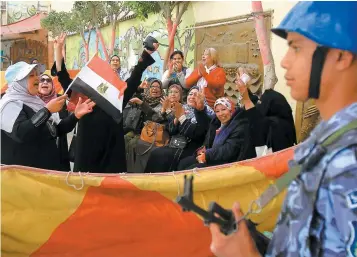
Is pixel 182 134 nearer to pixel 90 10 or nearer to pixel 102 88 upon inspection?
pixel 102 88

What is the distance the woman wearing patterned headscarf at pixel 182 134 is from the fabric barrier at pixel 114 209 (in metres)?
1.77

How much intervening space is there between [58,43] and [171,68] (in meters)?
2.26

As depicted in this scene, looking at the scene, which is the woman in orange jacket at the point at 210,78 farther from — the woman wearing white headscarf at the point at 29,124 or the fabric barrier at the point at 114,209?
the fabric barrier at the point at 114,209

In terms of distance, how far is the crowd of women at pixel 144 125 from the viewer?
3344 millimetres

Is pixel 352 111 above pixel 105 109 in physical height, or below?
above

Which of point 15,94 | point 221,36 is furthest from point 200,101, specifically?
point 221,36

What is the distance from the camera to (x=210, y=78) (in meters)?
5.45

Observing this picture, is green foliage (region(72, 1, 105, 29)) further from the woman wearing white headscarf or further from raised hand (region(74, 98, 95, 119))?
raised hand (region(74, 98, 95, 119))

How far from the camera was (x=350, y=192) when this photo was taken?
0.99 meters

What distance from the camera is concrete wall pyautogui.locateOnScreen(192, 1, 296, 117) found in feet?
25.2

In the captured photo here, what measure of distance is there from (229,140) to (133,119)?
5.75ft

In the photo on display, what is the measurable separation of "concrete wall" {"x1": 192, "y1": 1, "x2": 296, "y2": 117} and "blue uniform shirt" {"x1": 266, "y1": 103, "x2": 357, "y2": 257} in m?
5.20

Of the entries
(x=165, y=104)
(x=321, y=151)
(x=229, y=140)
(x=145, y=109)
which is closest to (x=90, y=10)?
(x=145, y=109)

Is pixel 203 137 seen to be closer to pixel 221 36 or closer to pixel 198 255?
pixel 198 255
